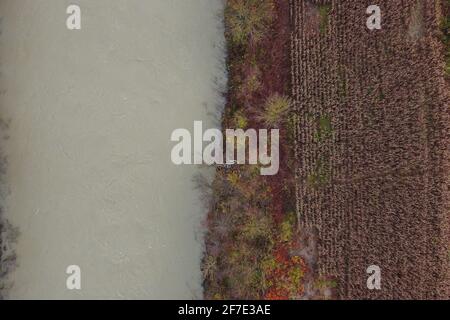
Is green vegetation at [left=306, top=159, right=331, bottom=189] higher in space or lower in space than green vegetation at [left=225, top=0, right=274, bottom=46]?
lower

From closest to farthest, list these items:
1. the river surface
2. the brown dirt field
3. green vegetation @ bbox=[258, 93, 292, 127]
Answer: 1. the brown dirt field
2. green vegetation @ bbox=[258, 93, 292, 127]
3. the river surface

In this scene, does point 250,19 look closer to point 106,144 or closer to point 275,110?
point 275,110

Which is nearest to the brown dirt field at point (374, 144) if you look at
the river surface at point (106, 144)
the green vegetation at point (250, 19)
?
the green vegetation at point (250, 19)

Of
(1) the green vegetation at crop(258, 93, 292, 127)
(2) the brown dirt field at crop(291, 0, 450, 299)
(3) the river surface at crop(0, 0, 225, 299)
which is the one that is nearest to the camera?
(2) the brown dirt field at crop(291, 0, 450, 299)

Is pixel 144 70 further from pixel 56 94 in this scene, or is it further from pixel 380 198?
pixel 380 198

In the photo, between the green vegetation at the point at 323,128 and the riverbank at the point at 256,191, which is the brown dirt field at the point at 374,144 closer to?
the green vegetation at the point at 323,128

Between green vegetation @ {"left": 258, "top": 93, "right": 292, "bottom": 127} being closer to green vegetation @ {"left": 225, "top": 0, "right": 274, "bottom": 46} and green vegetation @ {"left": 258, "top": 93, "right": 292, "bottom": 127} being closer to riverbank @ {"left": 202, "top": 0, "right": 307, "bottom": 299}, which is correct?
riverbank @ {"left": 202, "top": 0, "right": 307, "bottom": 299}

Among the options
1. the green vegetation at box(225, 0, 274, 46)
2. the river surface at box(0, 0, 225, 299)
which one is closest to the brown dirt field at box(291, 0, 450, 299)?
the green vegetation at box(225, 0, 274, 46)
